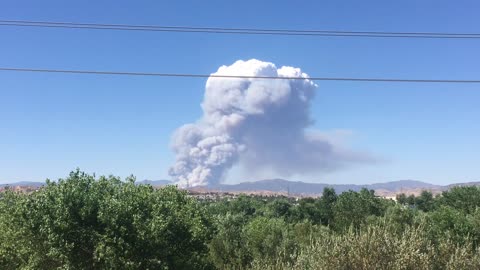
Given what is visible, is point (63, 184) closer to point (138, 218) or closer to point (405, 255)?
point (138, 218)

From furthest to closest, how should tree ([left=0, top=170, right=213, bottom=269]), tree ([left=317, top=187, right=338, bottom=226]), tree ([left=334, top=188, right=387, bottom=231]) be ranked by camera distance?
1. tree ([left=317, top=187, right=338, bottom=226])
2. tree ([left=334, top=188, right=387, bottom=231])
3. tree ([left=0, top=170, right=213, bottom=269])

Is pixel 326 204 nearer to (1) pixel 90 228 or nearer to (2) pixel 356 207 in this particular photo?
(2) pixel 356 207

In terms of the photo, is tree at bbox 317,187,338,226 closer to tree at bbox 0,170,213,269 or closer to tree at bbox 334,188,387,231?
tree at bbox 334,188,387,231

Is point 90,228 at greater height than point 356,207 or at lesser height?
lesser

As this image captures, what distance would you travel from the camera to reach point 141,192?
2400 cm

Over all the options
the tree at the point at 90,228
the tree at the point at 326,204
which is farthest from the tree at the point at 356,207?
the tree at the point at 90,228

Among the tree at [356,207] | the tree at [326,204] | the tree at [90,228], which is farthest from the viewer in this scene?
the tree at [326,204]

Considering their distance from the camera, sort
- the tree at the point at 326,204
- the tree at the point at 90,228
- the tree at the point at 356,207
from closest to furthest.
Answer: the tree at the point at 90,228 < the tree at the point at 356,207 < the tree at the point at 326,204

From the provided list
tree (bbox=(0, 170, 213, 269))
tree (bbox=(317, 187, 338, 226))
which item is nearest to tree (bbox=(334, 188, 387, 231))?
tree (bbox=(317, 187, 338, 226))

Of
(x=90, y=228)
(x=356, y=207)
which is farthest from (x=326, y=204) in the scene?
(x=90, y=228)

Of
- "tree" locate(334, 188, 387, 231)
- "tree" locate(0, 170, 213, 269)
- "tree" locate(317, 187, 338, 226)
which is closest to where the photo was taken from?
"tree" locate(0, 170, 213, 269)

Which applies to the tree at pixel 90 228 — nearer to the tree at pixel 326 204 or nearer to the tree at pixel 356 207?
the tree at pixel 356 207

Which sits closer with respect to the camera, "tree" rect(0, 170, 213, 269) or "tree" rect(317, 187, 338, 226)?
"tree" rect(0, 170, 213, 269)

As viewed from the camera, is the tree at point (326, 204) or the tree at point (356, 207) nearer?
the tree at point (356, 207)
